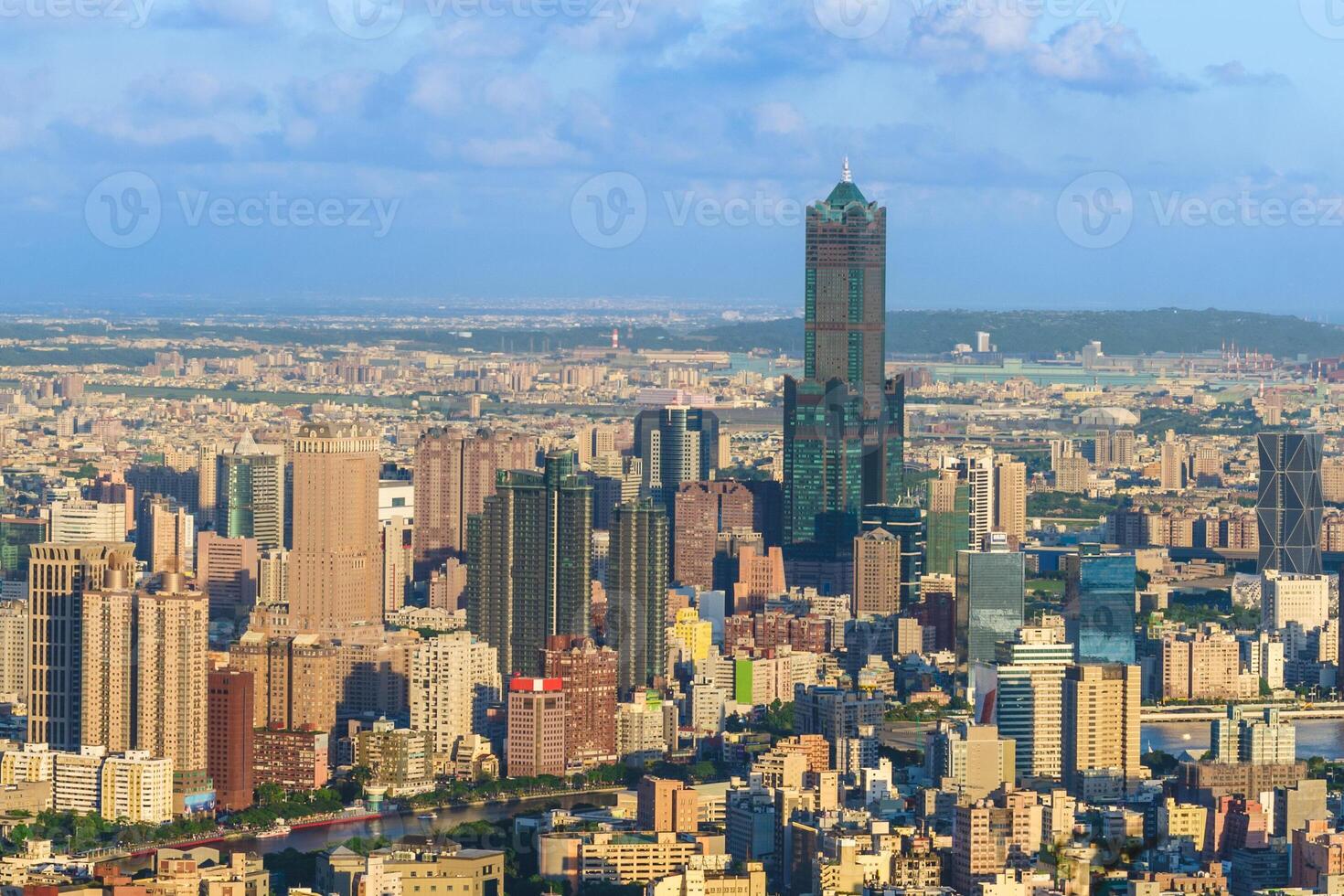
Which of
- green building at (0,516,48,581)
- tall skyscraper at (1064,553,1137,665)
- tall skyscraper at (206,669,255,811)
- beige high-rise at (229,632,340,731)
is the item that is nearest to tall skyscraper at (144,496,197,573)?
green building at (0,516,48,581)

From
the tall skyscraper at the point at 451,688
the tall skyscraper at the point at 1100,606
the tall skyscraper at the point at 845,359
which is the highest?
the tall skyscraper at the point at 845,359

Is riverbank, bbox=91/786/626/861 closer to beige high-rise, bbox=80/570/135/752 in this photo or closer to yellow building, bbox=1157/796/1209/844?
beige high-rise, bbox=80/570/135/752

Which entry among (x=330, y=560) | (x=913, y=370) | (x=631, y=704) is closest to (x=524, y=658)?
(x=631, y=704)

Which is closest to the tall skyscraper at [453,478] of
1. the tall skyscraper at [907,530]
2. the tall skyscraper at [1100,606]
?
the tall skyscraper at [907,530]

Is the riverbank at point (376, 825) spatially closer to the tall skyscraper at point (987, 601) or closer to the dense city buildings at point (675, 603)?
the dense city buildings at point (675, 603)

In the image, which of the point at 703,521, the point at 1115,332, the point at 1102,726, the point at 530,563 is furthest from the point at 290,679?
the point at 1115,332

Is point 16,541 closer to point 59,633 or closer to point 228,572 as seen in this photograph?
point 228,572

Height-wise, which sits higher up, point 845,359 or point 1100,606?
point 845,359
